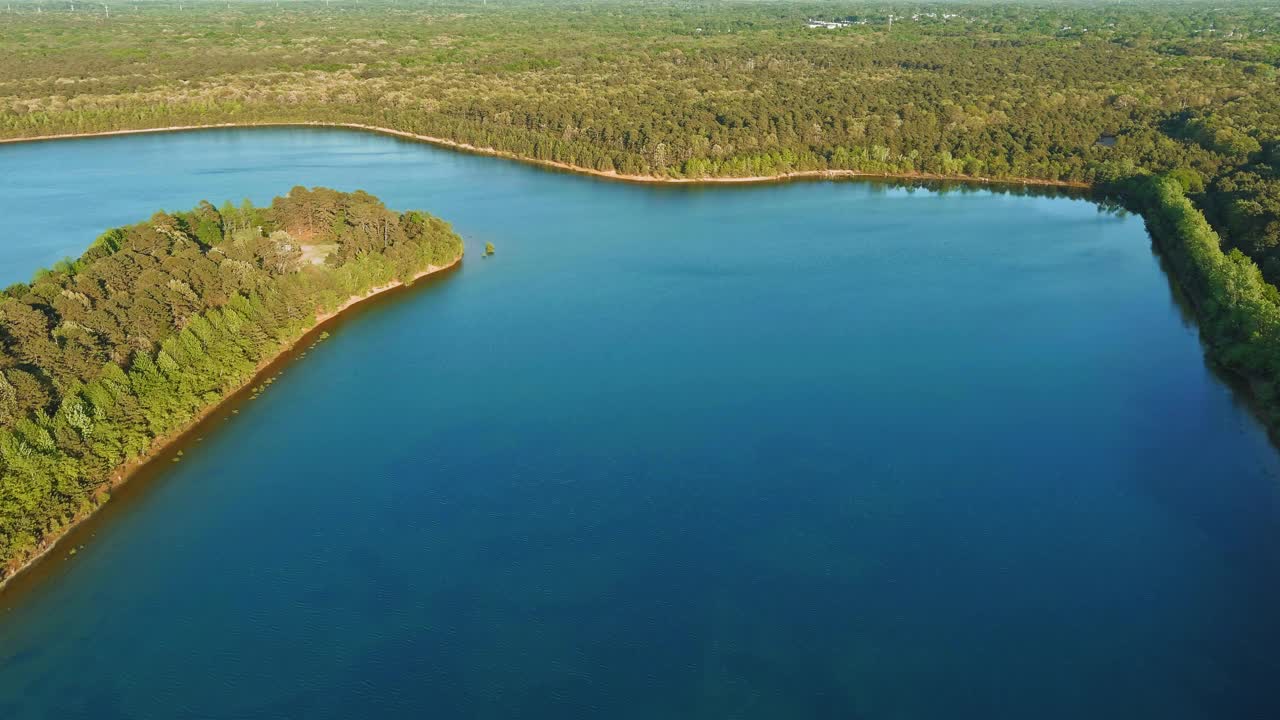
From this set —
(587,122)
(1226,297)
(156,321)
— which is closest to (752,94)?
(587,122)

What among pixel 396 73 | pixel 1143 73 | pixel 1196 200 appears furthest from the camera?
pixel 396 73

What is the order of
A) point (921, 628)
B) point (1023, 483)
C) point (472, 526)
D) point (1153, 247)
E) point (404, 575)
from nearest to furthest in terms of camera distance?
1. point (921, 628)
2. point (404, 575)
3. point (472, 526)
4. point (1023, 483)
5. point (1153, 247)

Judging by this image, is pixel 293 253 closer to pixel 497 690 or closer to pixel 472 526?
pixel 472 526

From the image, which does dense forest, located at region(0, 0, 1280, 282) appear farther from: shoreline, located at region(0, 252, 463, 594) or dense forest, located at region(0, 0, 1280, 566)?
shoreline, located at region(0, 252, 463, 594)

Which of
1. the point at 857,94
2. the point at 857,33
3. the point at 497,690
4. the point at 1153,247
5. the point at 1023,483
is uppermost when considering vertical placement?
the point at 857,33

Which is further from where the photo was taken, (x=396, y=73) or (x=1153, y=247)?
(x=396, y=73)

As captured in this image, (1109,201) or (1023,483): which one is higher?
(1109,201)

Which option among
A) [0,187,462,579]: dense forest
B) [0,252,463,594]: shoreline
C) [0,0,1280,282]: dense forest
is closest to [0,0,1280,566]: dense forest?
[0,187,462,579]: dense forest

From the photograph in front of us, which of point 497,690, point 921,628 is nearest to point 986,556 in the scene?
point 921,628
